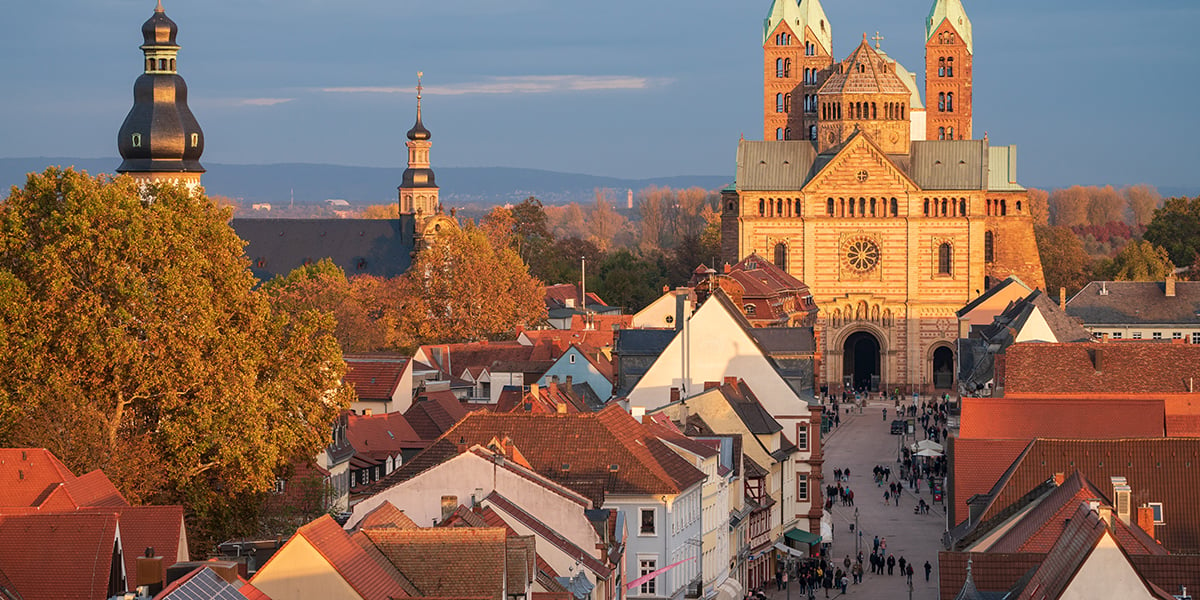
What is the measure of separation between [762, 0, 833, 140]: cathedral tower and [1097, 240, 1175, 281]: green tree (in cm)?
2400

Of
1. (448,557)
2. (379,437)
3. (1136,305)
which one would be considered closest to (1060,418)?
(379,437)

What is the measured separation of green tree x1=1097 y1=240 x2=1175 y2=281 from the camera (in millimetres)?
154250

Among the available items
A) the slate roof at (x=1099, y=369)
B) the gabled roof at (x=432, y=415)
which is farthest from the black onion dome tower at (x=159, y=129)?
the slate roof at (x=1099, y=369)

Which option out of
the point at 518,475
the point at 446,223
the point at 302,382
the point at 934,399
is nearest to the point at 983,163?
the point at 934,399

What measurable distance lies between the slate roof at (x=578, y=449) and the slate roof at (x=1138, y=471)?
25.3 ft

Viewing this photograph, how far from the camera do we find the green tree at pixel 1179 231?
16800 centimetres

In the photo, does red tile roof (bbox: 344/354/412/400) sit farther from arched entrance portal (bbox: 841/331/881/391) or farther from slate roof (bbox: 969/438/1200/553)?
arched entrance portal (bbox: 841/331/881/391)

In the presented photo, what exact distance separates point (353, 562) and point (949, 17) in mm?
141548

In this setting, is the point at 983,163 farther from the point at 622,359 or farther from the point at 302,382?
the point at 302,382

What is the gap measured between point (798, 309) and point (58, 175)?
68254 mm

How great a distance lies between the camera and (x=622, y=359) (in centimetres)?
8181

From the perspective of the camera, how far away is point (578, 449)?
172 ft

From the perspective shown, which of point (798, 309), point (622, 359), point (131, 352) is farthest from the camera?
point (798, 309)

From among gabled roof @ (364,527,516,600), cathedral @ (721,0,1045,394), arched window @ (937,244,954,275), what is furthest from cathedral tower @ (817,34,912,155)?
gabled roof @ (364,527,516,600)
